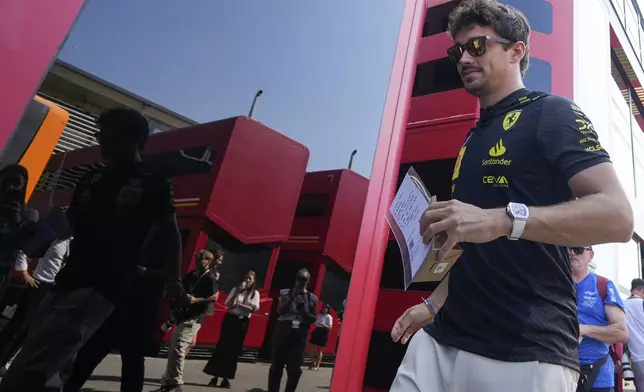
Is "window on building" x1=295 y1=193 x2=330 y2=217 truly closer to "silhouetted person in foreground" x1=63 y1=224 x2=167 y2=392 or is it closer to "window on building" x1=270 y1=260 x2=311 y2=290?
"window on building" x1=270 y1=260 x2=311 y2=290

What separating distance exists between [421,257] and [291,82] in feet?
2.64

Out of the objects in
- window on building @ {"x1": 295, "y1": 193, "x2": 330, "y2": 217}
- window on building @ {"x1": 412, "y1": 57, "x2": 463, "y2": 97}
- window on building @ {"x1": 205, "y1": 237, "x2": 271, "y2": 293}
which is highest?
window on building @ {"x1": 412, "y1": 57, "x2": 463, "y2": 97}

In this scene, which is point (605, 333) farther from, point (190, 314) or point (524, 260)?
point (190, 314)

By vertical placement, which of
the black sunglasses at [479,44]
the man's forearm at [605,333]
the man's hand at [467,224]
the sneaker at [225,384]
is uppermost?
the black sunglasses at [479,44]

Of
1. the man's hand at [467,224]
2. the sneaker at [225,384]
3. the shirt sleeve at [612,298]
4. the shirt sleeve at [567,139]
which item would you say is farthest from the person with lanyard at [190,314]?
the shirt sleeve at [612,298]

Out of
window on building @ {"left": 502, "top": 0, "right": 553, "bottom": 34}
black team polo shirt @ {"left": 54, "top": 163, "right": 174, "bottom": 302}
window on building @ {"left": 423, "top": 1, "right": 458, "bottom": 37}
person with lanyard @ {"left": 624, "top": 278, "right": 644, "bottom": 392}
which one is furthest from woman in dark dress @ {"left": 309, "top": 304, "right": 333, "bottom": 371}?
window on building @ {"left": 502, "top": 0, "right": 553, "bottom": 34}

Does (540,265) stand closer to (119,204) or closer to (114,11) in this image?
(119,204)

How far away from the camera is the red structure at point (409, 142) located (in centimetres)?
179

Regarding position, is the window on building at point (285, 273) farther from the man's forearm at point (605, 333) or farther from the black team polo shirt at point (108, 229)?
the man's forearm at point (605, 333)

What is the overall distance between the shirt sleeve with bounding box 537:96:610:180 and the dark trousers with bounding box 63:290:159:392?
0.94 meters

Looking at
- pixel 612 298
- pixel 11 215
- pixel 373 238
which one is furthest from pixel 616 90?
pixel 11 215

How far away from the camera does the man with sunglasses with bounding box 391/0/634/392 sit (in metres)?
0.75

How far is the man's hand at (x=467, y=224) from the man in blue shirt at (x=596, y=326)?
177 centimetres

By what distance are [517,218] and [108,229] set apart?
87cm
